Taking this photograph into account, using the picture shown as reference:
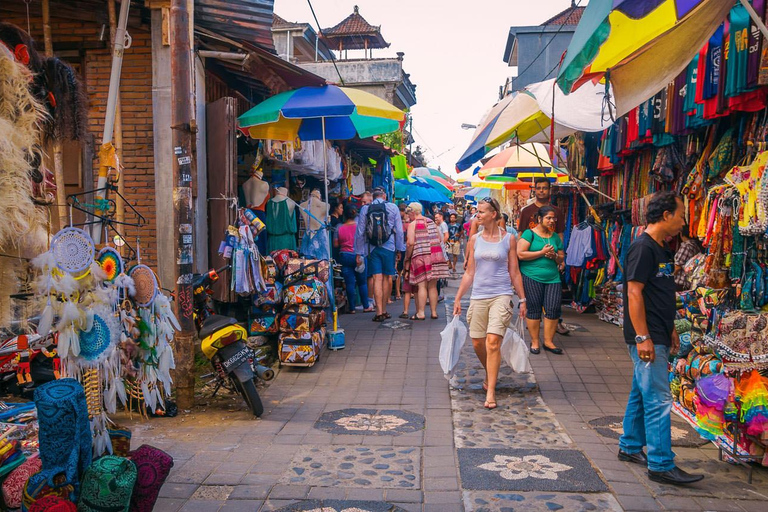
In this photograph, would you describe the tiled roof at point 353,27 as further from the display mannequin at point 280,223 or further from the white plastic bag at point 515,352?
the white plastic bag at point 515,352

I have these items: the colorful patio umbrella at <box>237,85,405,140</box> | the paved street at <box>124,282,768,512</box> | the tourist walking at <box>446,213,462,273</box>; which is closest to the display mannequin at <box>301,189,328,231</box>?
the colorful patio umbrella at <box>237,85,405,140</box>

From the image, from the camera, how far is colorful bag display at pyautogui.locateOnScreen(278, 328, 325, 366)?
305 inches

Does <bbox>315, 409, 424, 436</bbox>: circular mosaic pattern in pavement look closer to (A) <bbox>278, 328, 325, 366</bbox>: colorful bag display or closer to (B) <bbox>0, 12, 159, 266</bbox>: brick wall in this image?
(A) <bbox>278, 328, 325, 366</bbox>: colorful bag display

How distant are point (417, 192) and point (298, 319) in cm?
1283

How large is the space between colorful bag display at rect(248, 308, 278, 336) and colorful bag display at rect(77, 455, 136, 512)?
178 inches

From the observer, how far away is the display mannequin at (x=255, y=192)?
30.7 feet

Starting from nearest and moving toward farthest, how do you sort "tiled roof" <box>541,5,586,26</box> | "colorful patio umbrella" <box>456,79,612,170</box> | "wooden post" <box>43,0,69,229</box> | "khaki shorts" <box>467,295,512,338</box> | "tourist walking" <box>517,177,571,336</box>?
1. "wooden post" <box>43,0,69,229</box>
2. "khaki shorts" <box>467,295,512,338</box>
3. "colorful patio umbrella" <box>456,79,612,170</box>
4. "tourist walking" <box>517,177,571,336</box>
5. "tiled roof" <box>541,5,586,26</box>

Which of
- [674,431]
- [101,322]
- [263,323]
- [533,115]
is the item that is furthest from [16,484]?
[533,115]

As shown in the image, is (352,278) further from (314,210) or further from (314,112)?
(314,112)

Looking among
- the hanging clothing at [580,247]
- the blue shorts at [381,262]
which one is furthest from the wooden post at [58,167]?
the hanging clothing at [580,247]

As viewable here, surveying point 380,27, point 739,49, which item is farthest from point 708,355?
point 380,27

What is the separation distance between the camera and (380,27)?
32500 millimetres

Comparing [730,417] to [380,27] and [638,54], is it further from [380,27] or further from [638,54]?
[380,27]

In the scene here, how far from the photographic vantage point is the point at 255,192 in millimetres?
9375
